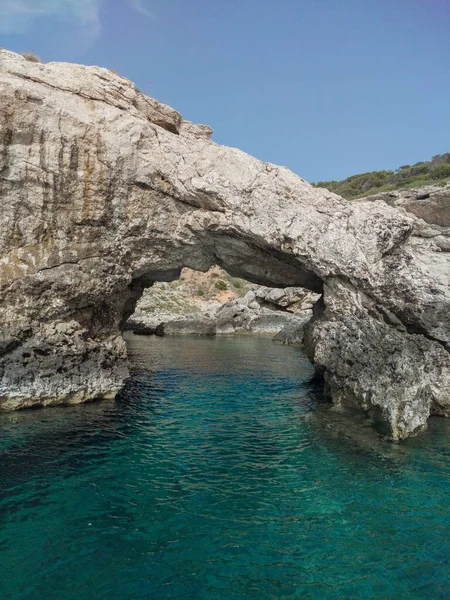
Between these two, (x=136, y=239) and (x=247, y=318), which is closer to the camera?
(x=136, y=239)

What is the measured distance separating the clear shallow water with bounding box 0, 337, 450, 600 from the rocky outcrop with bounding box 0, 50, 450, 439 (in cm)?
224

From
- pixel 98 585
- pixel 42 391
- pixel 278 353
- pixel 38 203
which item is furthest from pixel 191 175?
pixel 278 353

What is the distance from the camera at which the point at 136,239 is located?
21.4 m

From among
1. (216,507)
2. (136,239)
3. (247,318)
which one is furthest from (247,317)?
(216,507)

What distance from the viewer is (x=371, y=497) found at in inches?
475

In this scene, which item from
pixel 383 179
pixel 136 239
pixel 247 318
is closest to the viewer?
pixel 136 239

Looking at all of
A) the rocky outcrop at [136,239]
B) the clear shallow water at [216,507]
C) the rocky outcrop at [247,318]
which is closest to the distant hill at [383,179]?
the rocky outcrop at [247,318]

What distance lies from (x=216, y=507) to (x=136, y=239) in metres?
13.7

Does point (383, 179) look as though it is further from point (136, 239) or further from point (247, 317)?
point (136, 239)

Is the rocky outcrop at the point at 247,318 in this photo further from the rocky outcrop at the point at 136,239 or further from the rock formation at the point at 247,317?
the rocky outcrop at the point at 136,239

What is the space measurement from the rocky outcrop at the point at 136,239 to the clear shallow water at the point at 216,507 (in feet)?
7.35

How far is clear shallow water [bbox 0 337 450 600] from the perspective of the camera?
8.56 metres

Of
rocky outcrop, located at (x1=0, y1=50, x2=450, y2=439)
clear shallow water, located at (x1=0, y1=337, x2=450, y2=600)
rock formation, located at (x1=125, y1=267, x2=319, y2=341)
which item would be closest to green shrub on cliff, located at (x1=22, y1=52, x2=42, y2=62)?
rocky outcrop, located at (x1=0, y1=50, x2=450, y2=439)

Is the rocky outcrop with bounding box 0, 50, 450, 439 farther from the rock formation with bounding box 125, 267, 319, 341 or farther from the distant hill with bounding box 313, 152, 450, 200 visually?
the distant hill with bounding box 313, 152, 450, 200
